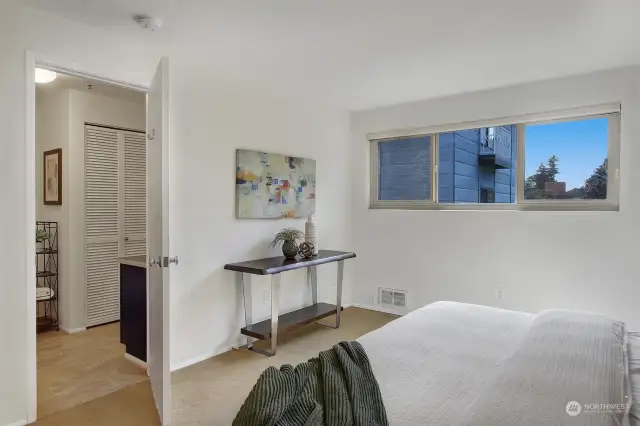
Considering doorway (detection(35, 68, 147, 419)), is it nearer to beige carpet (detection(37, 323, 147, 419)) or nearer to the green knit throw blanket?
beige carpet (detection(37, 323, 147, 419))

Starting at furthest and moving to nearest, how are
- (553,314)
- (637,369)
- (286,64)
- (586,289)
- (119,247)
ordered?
(119,247) → (586,289) → (286,64) → (553,314) → (637,369)

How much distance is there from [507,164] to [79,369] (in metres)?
Answer: 3.98

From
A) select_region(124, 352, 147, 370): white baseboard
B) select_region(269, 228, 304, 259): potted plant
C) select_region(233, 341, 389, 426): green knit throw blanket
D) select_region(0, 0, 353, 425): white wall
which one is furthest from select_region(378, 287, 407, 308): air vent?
select_region(233, 341, 389, 426): green knit throw blanket

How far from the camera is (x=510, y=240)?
3814mm

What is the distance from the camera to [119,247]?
433cm

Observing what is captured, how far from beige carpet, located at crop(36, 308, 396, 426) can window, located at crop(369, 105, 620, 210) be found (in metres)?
1.80

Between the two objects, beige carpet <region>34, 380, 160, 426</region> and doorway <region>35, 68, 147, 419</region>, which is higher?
doorway <region>35, 68, 147, 419</region>

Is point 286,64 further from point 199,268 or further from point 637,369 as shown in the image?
point 637,369

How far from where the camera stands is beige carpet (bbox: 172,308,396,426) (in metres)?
2.44

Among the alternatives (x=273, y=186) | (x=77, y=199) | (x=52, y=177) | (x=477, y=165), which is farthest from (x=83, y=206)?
(x=477, y=165)

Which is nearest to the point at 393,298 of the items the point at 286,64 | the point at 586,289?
the point at 586,289

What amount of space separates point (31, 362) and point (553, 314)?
113 inches

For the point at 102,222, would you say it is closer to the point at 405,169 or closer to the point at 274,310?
the point at 274,310

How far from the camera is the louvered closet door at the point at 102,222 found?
407 cm
